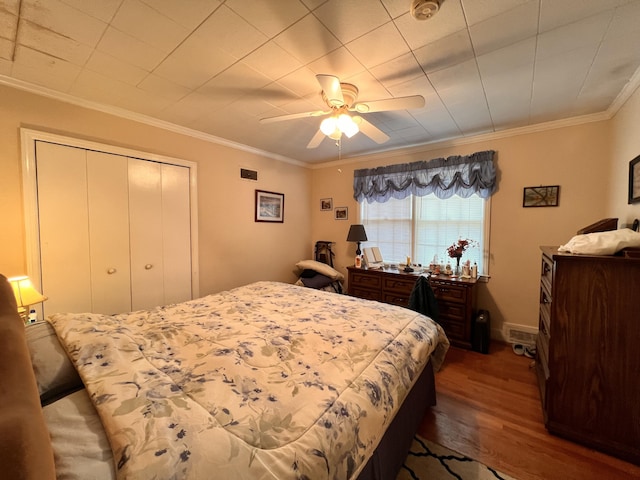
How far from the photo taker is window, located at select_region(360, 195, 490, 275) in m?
3.16

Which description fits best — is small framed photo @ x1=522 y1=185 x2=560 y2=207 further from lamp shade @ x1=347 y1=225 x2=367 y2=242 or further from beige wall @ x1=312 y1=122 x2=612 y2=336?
lamp shade @ x1=347 y1=225 x2=367 y2=242

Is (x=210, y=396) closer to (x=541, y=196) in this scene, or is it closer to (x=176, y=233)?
(x=176, y=233)

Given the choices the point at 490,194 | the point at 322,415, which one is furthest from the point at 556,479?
the point at 490,194

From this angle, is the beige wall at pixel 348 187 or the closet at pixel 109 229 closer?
the beige wall at pixel 348 187

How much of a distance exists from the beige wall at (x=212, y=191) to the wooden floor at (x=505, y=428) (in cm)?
269

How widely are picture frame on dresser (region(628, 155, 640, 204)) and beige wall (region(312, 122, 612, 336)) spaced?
2.23 ft

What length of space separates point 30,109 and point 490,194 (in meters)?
4.44

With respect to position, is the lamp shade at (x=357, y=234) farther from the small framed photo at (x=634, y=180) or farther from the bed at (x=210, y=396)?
the small framed photo at (x=634, y=180)

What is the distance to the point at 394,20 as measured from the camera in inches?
53.5

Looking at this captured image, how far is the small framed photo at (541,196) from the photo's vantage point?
2.69 metres

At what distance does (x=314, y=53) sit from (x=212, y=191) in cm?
215

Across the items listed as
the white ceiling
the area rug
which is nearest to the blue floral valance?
the white ceiling

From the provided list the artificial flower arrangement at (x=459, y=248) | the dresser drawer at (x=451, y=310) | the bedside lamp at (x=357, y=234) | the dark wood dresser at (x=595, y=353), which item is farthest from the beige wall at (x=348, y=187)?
the dark wood dresser at (x=595, y=353)

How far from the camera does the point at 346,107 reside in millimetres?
1950
